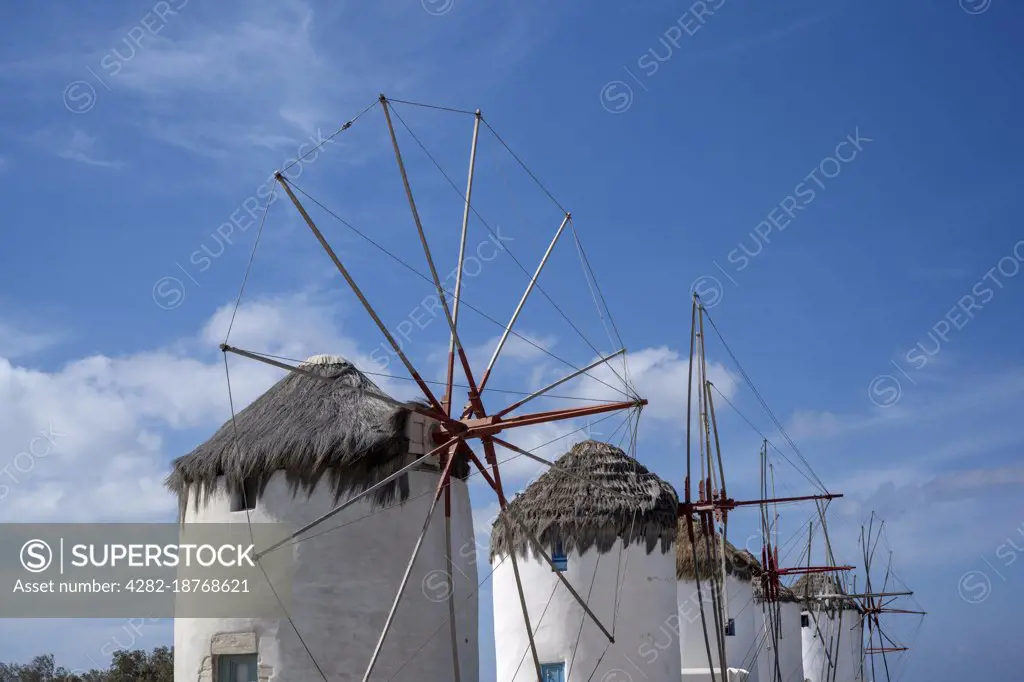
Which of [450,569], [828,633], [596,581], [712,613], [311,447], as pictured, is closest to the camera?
[311,447]

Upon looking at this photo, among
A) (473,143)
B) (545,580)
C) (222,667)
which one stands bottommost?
(222,667)

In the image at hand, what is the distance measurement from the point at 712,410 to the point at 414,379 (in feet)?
23.6

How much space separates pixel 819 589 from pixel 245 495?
28.7 metres

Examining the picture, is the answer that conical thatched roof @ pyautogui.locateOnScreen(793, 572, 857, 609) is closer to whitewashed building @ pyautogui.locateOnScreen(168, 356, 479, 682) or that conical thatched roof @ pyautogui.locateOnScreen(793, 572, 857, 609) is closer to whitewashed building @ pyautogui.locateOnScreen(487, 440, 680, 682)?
whitewashed building @ pyautogui.locateOnScreen(487, 440, 680, 682)

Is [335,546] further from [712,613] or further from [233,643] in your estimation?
[712,613]

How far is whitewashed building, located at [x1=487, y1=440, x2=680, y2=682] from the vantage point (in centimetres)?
1867

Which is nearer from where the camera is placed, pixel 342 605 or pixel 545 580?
pixel 342 605

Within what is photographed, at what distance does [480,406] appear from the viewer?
13938 millimetres

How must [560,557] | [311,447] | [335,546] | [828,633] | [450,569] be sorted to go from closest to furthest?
[335,546] < [311,447] < [450,569] < [560,557] < [828,633]

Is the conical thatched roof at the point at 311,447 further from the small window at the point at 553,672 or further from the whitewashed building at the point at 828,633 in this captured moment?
the whitewashed building at the point at 828,633

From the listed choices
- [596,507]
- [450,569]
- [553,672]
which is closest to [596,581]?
[596,507]

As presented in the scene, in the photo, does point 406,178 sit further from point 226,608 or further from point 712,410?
point 712,410

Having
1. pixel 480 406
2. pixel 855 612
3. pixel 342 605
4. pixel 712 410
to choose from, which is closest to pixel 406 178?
pixel 480 406

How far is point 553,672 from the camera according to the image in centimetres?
1858
